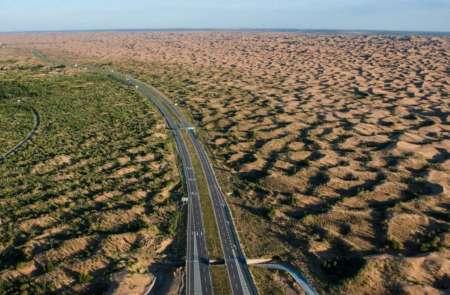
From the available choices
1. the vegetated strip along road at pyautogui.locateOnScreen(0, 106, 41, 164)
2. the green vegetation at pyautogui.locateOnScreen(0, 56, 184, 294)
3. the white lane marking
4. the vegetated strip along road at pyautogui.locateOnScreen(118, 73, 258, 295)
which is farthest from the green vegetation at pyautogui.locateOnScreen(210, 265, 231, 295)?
the vegetated strip along road at pyautogui.locateOnScreen(0, 106, 41, 164)

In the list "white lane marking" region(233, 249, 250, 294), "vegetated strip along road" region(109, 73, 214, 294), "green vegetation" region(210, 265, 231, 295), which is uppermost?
"vegetated strip along road" region(109, 73, 214, 294)

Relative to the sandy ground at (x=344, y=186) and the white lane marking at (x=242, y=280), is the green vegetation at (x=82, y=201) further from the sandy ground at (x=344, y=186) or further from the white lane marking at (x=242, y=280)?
the sandy ground at (x=344, y=186)

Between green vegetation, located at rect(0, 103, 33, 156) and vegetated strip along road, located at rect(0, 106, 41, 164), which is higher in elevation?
green vegetation, located at rect(0, 103, 33, 156)

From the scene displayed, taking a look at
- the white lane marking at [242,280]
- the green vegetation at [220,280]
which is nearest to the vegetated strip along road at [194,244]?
the green vegetation at [220,280]

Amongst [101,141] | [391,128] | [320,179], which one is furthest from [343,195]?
[101,141]

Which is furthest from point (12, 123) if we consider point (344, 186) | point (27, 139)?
point (344, 186)

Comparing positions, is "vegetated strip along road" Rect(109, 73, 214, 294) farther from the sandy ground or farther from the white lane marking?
the sandy ground

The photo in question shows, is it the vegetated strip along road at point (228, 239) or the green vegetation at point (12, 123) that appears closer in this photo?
the vegetated strip along road at point (228, 239)

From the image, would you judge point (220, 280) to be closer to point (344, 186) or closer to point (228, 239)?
point (228, 239)

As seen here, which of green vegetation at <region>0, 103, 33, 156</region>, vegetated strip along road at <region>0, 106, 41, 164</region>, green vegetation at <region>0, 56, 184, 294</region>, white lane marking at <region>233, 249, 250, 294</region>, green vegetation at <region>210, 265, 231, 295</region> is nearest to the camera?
green vegetation at <region>210, 265, 231, 295</region>
